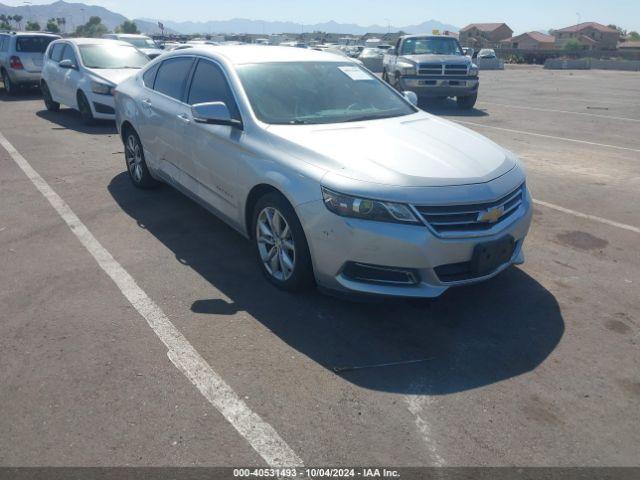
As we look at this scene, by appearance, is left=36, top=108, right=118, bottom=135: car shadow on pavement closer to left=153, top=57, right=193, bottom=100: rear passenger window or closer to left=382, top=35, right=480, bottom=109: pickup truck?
left=153, top=57, right=193, bottom=100: rear passenger window

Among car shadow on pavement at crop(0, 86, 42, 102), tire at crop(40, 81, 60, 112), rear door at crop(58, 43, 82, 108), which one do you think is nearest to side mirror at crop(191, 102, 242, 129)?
rear door at crop(58, 43, 82, 108)

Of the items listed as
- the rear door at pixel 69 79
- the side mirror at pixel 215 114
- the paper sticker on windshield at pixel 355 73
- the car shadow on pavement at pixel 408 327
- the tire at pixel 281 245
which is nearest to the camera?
the car shadow on pavement at pixel 408 327

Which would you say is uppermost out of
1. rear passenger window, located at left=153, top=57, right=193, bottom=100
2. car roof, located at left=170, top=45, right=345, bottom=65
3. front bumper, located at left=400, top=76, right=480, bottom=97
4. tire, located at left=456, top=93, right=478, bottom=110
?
car roof, located at left=170, top=45, right=345, bottom=65

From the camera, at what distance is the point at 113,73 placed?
11.5 metres

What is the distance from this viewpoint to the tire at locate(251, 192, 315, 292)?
4020 millimetres

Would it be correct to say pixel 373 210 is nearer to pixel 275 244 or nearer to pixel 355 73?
pixel 275 244

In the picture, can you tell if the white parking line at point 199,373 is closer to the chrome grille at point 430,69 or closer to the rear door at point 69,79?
the rear door at point 69,79

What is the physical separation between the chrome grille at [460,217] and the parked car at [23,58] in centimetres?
1579

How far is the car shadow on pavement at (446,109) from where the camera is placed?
14890mm

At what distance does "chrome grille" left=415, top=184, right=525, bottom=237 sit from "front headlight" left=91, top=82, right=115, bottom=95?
29.9ft

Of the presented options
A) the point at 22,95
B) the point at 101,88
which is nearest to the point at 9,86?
the point at 22,95

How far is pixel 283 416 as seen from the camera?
9.96ft

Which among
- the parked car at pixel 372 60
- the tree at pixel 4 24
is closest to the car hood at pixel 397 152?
the parked car at pixel 372 60

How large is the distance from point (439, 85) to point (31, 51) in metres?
11.3
